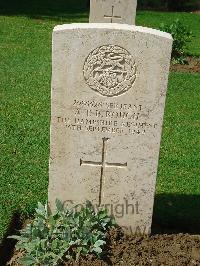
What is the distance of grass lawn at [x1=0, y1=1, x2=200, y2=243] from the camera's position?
214 inches

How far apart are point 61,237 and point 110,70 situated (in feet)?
4.49

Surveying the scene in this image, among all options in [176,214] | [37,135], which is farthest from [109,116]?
[37,135]

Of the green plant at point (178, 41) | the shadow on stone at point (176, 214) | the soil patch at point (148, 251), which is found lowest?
the shadow on stone at point (176, 214)

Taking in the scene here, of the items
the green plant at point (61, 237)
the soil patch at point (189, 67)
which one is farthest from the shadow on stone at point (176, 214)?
the soil patch at point (189, 67)

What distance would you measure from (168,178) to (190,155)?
839 millimetres

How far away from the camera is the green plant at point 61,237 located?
12.8ft

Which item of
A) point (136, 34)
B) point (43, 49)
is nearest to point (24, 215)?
point (136, 34)

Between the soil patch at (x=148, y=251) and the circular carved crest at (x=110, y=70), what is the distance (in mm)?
1271

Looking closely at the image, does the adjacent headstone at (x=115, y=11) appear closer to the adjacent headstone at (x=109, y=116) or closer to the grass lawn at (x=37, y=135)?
the grass lawn at (x=37, y=135)

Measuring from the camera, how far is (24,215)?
198 inches

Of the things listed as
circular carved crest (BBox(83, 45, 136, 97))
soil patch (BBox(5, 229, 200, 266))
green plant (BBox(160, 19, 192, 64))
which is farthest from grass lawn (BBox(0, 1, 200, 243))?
circular carved crest (BBox(83, 45, 136, 97))

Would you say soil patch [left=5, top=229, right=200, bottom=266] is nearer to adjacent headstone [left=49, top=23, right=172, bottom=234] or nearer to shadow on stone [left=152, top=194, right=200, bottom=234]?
adjacent headstone [left=49, top=23, right=172, bottom=234]

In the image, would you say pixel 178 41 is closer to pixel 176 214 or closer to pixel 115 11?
pixel 115 11

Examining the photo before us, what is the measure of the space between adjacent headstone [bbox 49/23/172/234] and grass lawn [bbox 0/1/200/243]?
2.94ft
